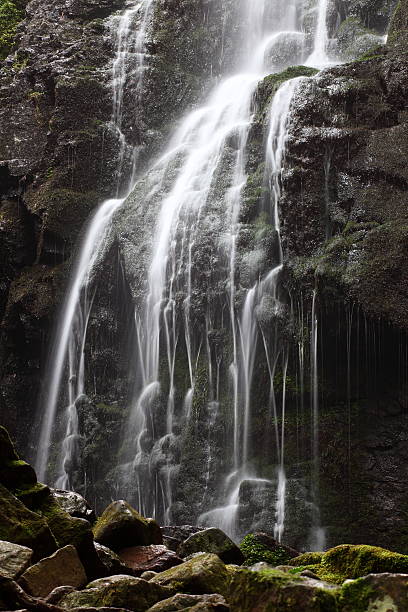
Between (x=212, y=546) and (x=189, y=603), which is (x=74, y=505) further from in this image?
(x=189, y=603)

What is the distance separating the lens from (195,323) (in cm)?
1700

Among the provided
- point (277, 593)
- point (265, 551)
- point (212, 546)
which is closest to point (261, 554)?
point (265, 551)

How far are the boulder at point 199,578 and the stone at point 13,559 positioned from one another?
123cm

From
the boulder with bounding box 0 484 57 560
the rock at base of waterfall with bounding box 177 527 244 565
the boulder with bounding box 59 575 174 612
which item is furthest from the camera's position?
the rock at base of waterfall with bounding box 177 527 244 565

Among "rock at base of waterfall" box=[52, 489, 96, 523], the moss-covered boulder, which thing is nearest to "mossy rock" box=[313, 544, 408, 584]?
the moss-covered boulder

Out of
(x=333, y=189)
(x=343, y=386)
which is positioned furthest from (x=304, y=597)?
(x=333, y=189)

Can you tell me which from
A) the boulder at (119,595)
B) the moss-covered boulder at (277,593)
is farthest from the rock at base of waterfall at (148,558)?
the moss-covered boulder at (277,593)

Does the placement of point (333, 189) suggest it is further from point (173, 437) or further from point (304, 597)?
point (304, 597)

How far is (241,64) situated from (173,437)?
17785mm

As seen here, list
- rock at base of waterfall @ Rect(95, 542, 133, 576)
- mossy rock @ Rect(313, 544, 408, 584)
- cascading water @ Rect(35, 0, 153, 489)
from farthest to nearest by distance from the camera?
1. cascading water @ Rect(35, 0, 153, 489)
2. rock at base of waterfall @ Rect(95, 542, 133, 576)
3. mossy rock @ Rect(313, 544, 408, 584)

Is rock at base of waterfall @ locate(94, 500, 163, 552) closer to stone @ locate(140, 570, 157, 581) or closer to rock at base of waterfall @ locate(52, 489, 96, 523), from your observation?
rock at base of waterfall @ locate(52, 489, 96, 523)

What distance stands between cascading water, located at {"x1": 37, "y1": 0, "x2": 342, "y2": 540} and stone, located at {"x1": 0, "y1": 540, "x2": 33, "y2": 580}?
Answer: 946cm

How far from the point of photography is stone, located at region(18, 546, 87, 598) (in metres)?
5.62

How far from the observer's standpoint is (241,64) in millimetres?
27547
